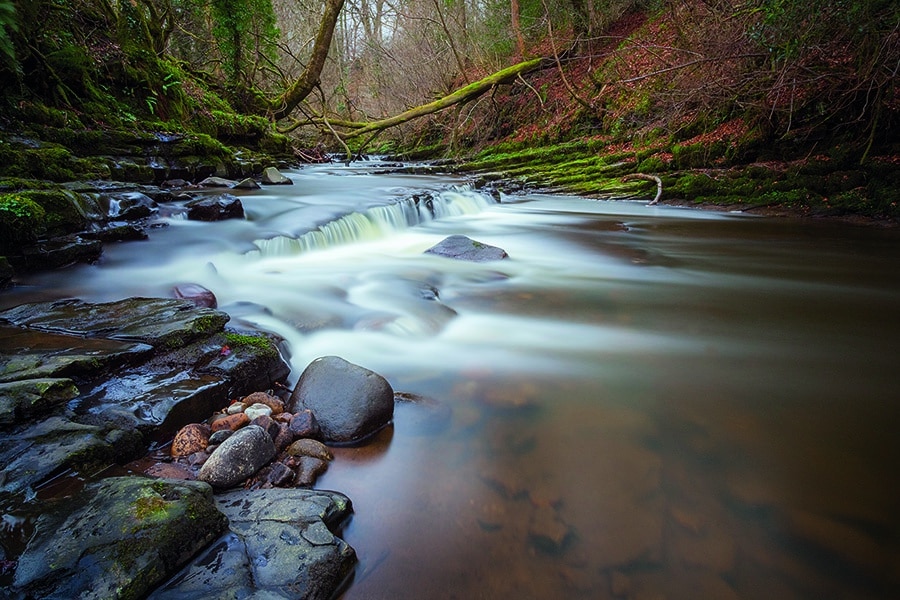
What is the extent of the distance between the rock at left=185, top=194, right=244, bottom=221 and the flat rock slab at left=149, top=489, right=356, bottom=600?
526cm

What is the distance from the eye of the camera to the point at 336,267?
5.78 m

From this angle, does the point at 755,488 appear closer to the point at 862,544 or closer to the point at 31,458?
the point at 862,544

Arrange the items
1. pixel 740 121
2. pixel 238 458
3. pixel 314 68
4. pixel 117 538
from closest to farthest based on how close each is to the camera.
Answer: pixel 117 538
pixel 238 458
pixel 740 121
pixel 314 68

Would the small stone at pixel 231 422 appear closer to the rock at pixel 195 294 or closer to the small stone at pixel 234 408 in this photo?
the small stone at pixel 234 408

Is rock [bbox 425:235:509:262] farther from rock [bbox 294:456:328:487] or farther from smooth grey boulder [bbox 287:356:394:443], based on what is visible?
rock [bbox 294:456:328:487]

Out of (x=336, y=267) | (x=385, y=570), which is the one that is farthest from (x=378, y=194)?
(x=385, y=570)

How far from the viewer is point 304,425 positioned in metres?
2.41

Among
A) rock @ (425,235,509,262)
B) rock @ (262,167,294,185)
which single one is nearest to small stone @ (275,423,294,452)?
rock @ (425,235,509,262)

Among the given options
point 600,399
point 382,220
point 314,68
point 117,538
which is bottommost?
point 600,399

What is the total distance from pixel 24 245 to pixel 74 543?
4.02 m

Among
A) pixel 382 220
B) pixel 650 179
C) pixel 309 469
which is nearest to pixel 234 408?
pixel 309 469

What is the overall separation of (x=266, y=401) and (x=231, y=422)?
0.89 ft

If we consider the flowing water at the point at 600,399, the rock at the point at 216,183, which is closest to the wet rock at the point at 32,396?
the flowing water at the point at 600,399

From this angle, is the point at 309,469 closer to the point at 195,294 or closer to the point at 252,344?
the point at 252,344
